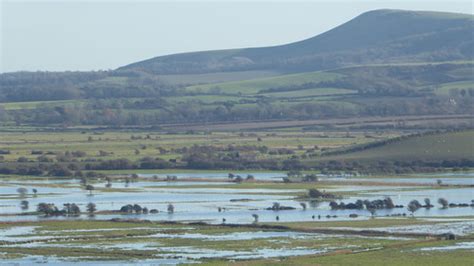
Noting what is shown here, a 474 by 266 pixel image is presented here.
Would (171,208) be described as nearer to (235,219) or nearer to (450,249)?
(235,219)

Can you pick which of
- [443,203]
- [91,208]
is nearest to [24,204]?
[91,208]

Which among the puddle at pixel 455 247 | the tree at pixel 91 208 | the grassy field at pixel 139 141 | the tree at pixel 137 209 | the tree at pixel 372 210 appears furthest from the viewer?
the grassy field at pixel 139 141

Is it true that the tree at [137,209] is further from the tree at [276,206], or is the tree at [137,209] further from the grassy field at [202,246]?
the tree at [276,206]

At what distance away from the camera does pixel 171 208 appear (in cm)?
7394

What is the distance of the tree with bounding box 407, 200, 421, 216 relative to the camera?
7406cm

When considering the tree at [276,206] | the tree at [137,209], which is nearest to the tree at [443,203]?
the tree at [276,206]

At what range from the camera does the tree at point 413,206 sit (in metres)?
74.1

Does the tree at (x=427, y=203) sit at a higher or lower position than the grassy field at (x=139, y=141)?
lower

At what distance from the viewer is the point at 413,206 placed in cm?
7525

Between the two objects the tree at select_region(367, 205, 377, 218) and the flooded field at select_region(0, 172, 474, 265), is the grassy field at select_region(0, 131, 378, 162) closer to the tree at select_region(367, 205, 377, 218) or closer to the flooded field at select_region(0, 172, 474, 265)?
the flooded field at select_region(0, 172, 474, 265)

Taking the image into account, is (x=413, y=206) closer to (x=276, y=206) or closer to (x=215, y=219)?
(x=276, y=206)

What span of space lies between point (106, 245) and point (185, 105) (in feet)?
429

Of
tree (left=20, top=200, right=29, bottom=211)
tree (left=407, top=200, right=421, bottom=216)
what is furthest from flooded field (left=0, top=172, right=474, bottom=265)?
tree (left=407, top=200, right=421, bottom=216)

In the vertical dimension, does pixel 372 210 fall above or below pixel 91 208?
below
